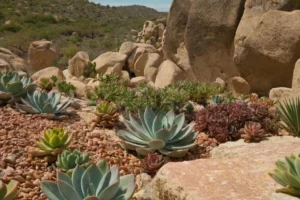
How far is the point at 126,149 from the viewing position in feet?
16.4

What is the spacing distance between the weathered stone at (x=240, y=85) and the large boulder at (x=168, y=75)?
2046mm

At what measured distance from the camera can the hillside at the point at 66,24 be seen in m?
34.4

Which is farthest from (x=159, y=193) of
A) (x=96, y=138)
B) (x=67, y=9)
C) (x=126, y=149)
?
(x=67, y=9)

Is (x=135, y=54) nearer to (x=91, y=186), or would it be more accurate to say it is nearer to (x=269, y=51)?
(x=269, y=51)

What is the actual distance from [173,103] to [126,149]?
5.60 ft

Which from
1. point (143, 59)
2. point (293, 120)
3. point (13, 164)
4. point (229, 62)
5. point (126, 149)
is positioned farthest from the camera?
point (143, 59)

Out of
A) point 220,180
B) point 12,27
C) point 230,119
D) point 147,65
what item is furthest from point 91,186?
point 12,27

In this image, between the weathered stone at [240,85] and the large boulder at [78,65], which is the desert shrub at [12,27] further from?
the weathered stone at [240,85]

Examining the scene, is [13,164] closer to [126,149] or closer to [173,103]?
[126,149]

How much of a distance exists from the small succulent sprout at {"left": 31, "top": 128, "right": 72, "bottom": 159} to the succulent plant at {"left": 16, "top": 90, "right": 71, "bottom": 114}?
142 cm

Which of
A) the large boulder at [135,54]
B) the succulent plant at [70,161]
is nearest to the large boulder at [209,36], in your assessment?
the large boulder at [135,54]

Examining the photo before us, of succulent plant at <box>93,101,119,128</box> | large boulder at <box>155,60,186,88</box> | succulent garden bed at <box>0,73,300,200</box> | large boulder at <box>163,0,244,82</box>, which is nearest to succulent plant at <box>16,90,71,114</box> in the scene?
succulent garden bed at <box>0,73,300,200</box>

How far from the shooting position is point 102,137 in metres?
5.31

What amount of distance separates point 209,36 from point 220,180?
30.2 feet
